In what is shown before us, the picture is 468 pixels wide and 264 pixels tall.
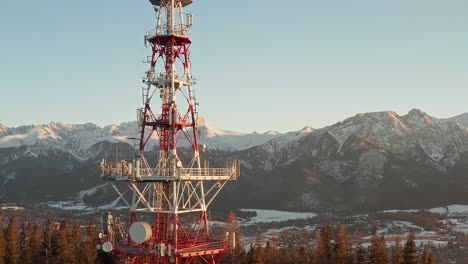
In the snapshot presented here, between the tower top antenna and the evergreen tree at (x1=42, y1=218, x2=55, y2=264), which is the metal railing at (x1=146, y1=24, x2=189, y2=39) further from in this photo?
the evergreen tree at (x1=42, y1=218, x2=55, y2=264)

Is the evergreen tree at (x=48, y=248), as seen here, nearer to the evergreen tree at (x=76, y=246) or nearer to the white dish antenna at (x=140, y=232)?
the evergreen tree at (x=76, y=246)

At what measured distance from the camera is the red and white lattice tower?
46656mm

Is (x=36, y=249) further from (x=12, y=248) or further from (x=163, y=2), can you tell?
(x=163, y=2)

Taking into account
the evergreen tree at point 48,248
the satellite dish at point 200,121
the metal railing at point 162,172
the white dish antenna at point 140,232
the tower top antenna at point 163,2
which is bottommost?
the evergreen tree at point 48,248

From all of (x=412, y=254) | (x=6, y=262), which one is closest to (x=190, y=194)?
(x=412, y=254)

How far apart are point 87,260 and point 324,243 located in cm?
4551

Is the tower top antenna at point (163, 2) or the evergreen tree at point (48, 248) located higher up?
the tower top antenna at point (163, 2)

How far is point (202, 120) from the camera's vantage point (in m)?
52.2

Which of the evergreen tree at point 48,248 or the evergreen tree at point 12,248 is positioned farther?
the evergreen tree at point 48,248

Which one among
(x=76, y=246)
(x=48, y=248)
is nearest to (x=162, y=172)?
(x=76, y=246)

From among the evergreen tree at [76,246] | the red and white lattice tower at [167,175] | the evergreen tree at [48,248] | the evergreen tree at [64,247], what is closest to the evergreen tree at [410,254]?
the red and white lattice tower at [167,175]

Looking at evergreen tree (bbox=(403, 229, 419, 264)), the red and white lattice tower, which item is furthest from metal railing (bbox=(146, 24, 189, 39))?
evergreen tree (bbox=(403, 229, 419, 264))

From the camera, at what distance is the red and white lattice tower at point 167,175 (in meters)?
46.7

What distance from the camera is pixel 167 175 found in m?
47.2
